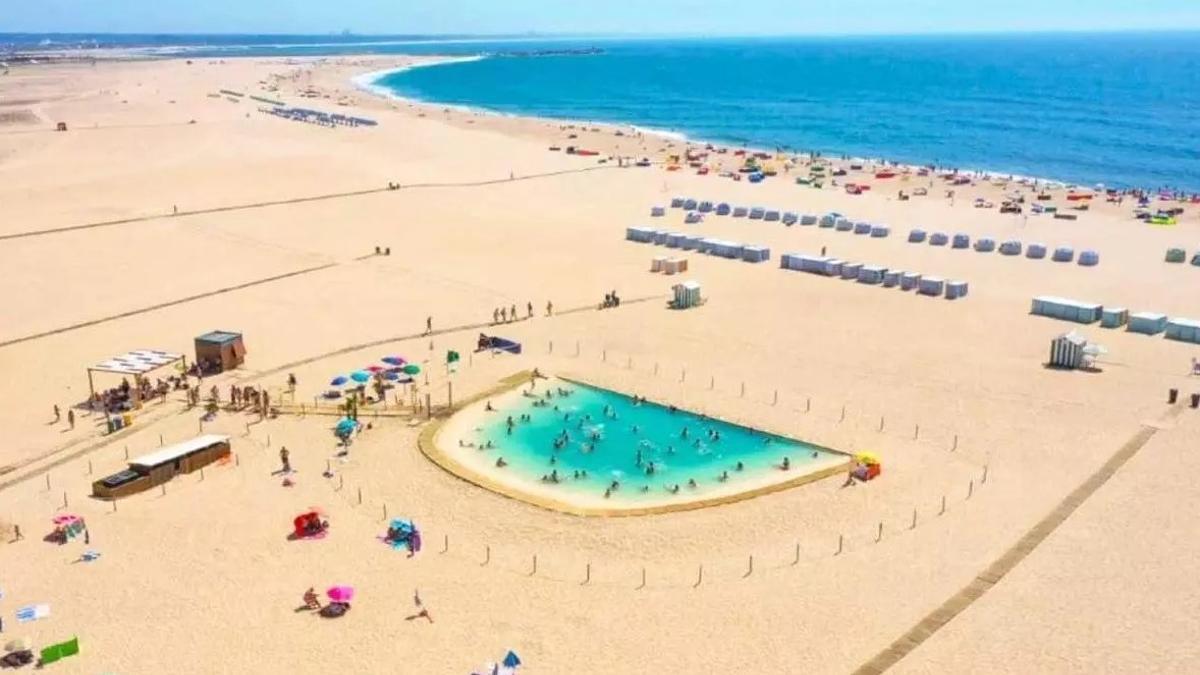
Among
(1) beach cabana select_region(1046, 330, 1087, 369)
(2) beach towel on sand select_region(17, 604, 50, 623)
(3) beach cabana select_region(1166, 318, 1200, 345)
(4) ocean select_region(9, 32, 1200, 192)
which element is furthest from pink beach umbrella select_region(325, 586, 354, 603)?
(4) ocean select_region(9, 32, 1200, 192)

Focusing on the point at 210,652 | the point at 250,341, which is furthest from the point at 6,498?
the point at 250,341

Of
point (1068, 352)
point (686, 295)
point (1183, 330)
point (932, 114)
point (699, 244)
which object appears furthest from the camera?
point (932, 114)

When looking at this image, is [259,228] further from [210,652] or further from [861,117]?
[861,117]

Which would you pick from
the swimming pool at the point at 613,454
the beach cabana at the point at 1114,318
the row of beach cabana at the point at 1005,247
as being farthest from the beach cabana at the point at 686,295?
the row of beach cabana at the point at 1005,247

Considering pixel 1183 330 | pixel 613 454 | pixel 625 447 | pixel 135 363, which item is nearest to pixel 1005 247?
pixel 1183 330

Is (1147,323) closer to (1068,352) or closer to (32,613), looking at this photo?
(1068,352)

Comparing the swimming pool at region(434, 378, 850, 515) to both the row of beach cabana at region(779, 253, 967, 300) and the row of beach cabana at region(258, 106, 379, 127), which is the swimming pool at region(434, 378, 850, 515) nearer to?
the row of beach cabana at region(779, 253, 967, 300)
